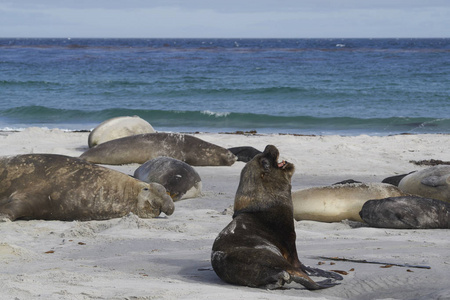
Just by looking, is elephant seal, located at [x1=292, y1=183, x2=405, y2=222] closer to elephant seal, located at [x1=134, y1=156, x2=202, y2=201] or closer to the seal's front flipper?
elephant seal, located at [x1=134, y1=156, x2=202, y2=201]

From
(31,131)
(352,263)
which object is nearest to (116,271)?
(352,263)

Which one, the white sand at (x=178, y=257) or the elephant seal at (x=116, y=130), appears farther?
the elephant seal at (x=116, y=130)

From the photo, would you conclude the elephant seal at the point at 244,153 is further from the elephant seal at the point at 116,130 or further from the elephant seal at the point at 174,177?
the elephant seal at the point at 174,177

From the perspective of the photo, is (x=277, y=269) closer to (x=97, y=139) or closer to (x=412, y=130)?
(x=97, y=139)

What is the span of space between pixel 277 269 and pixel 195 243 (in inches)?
62.8

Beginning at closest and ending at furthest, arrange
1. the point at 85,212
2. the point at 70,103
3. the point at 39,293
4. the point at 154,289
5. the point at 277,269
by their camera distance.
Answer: the point at 39,293 → the point at 154,289 → the point at 277,269 → the point at 85,212 → the point at 70,103

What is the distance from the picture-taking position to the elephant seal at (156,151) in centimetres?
1069

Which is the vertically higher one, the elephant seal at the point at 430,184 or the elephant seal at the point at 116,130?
the elephant seal at the point at 430,184

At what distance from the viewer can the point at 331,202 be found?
690 cm

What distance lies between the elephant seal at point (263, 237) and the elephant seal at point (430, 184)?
11.1 ft

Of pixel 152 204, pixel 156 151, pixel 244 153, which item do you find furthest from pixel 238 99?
pixel 152 204

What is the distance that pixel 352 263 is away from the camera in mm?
4629

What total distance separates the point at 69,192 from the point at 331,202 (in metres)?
2.62

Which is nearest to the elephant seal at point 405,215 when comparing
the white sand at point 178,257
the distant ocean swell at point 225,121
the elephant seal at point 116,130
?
the white sand at point 178,257
